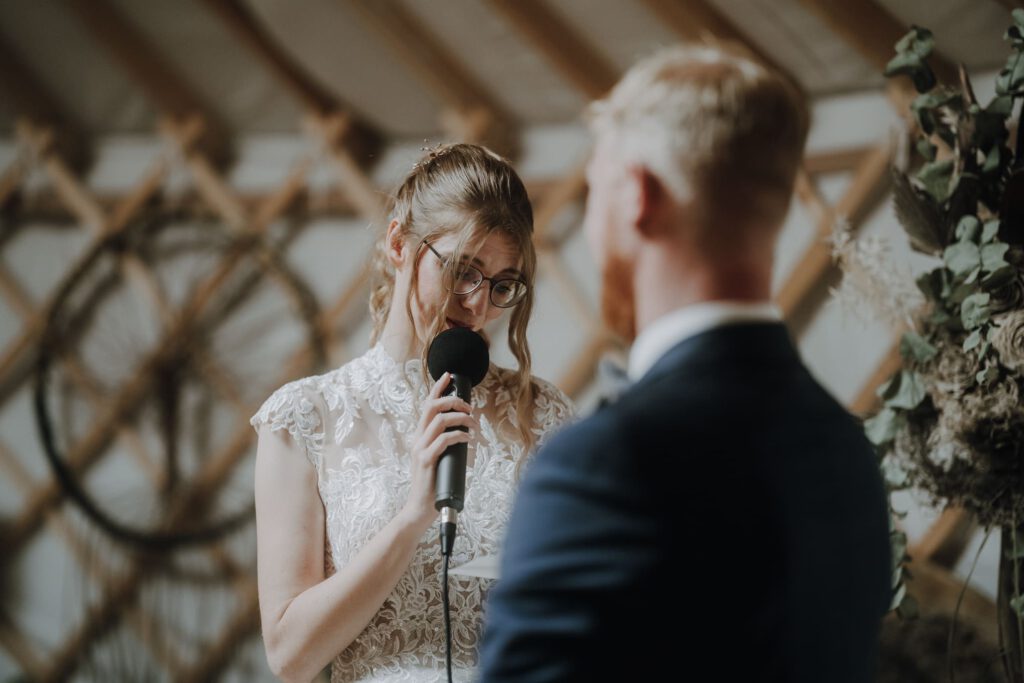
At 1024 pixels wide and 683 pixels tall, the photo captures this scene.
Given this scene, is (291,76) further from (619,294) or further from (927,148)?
(619,294)

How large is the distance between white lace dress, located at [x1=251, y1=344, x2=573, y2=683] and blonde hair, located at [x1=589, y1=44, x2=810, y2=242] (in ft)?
1.80

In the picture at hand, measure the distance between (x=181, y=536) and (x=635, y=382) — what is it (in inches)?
85.7

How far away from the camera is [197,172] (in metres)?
2.63

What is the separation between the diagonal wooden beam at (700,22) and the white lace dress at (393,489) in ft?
3.54

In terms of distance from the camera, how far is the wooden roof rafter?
211 centimetres

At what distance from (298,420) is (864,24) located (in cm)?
130

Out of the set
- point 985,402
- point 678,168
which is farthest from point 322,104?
point 678,168

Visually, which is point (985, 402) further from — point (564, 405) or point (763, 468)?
point (763, 468)

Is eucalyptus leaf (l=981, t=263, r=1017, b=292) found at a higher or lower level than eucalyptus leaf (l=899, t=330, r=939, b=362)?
higher

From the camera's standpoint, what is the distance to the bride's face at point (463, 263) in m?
0.98

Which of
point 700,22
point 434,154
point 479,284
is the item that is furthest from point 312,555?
point 700,22

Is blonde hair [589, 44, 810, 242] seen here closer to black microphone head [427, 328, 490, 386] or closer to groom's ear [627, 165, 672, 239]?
groom's ear [627, 165, 672, 239]

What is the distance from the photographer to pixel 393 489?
100 centimetres

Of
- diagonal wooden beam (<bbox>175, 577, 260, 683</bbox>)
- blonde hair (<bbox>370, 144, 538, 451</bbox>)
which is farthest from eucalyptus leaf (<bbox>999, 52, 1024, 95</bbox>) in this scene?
diagonal wooden beam (<bbox>175, 577, 260, 683</bbox>)
